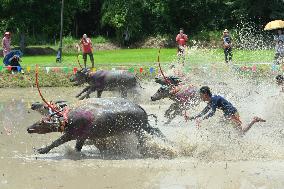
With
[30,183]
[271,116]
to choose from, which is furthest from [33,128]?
[271,116]

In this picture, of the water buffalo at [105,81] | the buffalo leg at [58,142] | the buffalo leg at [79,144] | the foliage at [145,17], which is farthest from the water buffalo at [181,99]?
the foliage at [145,17]

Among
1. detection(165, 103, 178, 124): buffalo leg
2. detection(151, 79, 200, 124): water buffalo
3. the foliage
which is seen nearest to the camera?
detection(151, 79, 200, 124): water buffalo

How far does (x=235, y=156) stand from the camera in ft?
35.1

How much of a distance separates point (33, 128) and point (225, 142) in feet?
11.3

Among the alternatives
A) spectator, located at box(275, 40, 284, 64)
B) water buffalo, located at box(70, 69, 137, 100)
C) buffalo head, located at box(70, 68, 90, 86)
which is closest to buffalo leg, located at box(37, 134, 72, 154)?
water buffalo, located at box(70, 69, 137, 100)

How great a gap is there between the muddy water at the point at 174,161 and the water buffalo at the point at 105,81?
407cm

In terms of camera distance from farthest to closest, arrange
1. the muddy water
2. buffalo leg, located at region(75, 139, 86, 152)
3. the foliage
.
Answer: the foliage < buffalo leg, located at region(75, 139, 86, 152) < the muddy water

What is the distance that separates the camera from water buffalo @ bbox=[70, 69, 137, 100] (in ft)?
61.1

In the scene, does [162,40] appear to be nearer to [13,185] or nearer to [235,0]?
[235,0]

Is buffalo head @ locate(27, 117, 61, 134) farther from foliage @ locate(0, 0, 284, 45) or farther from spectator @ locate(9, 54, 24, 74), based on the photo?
foliage @ locate(0, 0, 284, 45)

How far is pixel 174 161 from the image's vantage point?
10492 mm

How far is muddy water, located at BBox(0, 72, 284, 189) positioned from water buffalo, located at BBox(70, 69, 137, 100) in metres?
4.07

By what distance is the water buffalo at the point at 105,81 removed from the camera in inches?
733

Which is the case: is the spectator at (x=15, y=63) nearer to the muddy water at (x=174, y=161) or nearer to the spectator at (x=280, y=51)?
the muddy water at (x=174, y=161)
